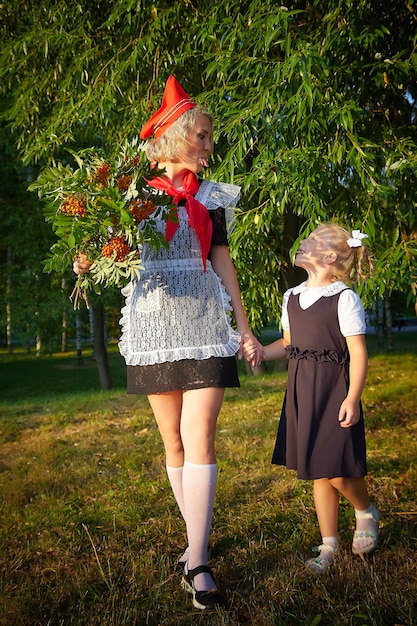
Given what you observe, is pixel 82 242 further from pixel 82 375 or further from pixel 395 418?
pixel 82 375

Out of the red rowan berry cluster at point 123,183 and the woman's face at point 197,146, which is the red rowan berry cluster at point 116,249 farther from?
the woman's face at point 197,146

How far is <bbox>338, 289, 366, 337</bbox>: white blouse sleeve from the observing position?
282cm

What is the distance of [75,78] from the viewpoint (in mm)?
5684

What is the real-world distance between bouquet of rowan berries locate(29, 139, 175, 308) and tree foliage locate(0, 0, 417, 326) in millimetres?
1689

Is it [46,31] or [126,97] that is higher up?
[46,31]

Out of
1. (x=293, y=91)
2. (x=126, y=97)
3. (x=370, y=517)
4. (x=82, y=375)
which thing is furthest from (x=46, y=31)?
(x=82, y=375)

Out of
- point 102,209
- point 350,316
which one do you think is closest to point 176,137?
point 102,209

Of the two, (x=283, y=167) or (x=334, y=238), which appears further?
(x=283, y=167)

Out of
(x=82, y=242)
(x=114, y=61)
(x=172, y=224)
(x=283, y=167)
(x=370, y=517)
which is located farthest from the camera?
(x=114, y=61)

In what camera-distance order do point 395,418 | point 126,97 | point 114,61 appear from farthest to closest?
point 395,418 < point 126,97 < point 114,61

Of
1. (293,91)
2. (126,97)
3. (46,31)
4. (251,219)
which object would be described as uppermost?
(46,31)

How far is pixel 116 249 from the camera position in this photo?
2.39 meters

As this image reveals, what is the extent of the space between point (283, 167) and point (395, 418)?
4152mm

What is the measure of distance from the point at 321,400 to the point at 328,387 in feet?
0.23
